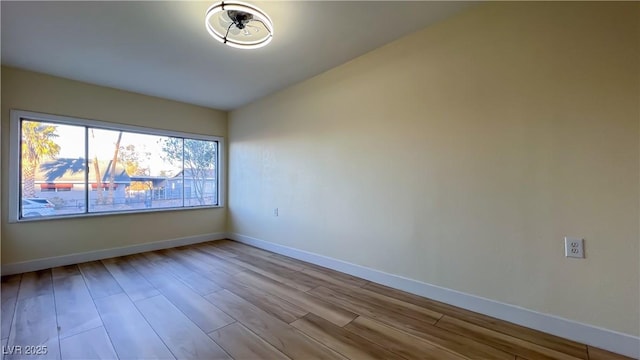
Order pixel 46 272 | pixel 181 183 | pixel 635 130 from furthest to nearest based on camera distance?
pixel 181 183 < pixel 46 272 < pixel 635 130

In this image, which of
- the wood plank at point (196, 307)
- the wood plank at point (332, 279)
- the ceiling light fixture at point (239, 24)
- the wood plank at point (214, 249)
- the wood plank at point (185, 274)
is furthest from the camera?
the wood plank at point (214, 249)

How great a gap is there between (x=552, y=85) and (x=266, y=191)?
3.42 meters

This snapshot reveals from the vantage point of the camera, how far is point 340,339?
5.79 ft

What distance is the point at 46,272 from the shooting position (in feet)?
9.93

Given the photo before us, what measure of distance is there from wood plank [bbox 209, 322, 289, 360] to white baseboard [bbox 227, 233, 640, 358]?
1.37m

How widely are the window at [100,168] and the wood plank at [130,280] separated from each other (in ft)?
2.69

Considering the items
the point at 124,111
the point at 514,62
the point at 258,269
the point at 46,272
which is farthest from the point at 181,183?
the point at 514,62

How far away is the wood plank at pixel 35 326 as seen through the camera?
165 cm

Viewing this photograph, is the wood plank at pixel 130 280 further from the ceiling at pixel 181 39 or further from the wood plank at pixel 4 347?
the ceiling at pixel 181 39

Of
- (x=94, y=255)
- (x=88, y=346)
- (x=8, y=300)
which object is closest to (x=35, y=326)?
(x=88, y=346)

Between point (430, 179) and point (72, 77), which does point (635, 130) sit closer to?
point (430, 179)

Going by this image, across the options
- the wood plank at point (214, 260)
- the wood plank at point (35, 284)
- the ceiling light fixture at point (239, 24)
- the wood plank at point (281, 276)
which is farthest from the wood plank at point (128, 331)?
the ceiling light fixture at point (239, 24)

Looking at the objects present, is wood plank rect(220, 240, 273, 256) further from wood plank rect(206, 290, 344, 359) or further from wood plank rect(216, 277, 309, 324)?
wood plank rect(206, 290, 344, 359)

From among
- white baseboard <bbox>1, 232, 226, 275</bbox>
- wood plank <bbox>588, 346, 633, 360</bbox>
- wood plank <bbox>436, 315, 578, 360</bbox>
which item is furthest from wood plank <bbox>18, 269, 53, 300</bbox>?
wood plank <bbox>588, 346, 633, 360</bbox>
